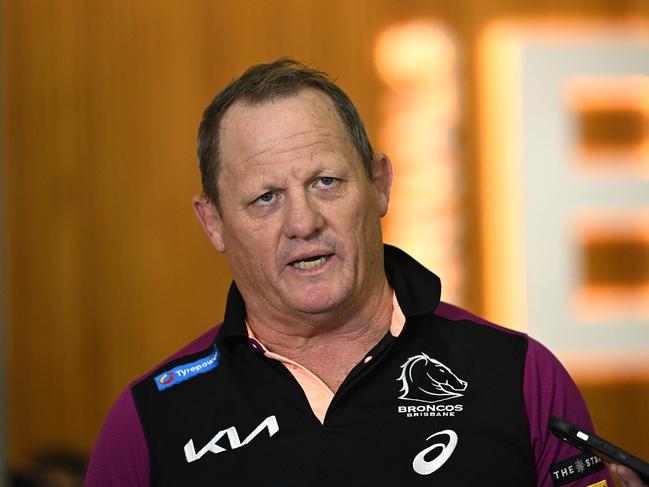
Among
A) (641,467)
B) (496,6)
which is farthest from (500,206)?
(641,467)

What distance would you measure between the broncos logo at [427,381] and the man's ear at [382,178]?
0.85 ft

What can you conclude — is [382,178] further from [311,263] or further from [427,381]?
[427,381]

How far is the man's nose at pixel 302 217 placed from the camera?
1.57 metres

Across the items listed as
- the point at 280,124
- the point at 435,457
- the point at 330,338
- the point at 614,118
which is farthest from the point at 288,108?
the point at 614,118

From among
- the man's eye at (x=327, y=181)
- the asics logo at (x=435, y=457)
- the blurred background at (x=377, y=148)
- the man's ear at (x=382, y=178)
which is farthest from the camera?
the blurred background at (x=377, y=148)

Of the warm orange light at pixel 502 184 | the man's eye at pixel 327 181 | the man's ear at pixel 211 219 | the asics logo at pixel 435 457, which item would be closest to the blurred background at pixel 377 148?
the warm orange light at pixel 502 184

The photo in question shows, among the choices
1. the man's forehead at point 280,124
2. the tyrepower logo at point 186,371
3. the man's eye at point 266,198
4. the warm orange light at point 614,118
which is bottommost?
the warm orange light at point 614,118

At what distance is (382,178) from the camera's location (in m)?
1.78

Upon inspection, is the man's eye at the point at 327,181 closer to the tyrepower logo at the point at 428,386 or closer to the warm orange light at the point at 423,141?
the tyrepower logo at the point at 428,386

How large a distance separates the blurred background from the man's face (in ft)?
7.34

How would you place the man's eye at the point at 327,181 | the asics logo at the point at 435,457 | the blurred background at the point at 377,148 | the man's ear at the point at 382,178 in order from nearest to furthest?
1. the asics logo at the point at 435,457
2. the man's eye at the point at 327,181
3. the man's ear at the point at 382,178
4. the blurred background at the point at 377,148

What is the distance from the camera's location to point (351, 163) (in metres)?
1.66

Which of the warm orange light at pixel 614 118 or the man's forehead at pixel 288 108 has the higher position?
the man's forehead at pixel 288 108

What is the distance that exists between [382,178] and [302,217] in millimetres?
250
